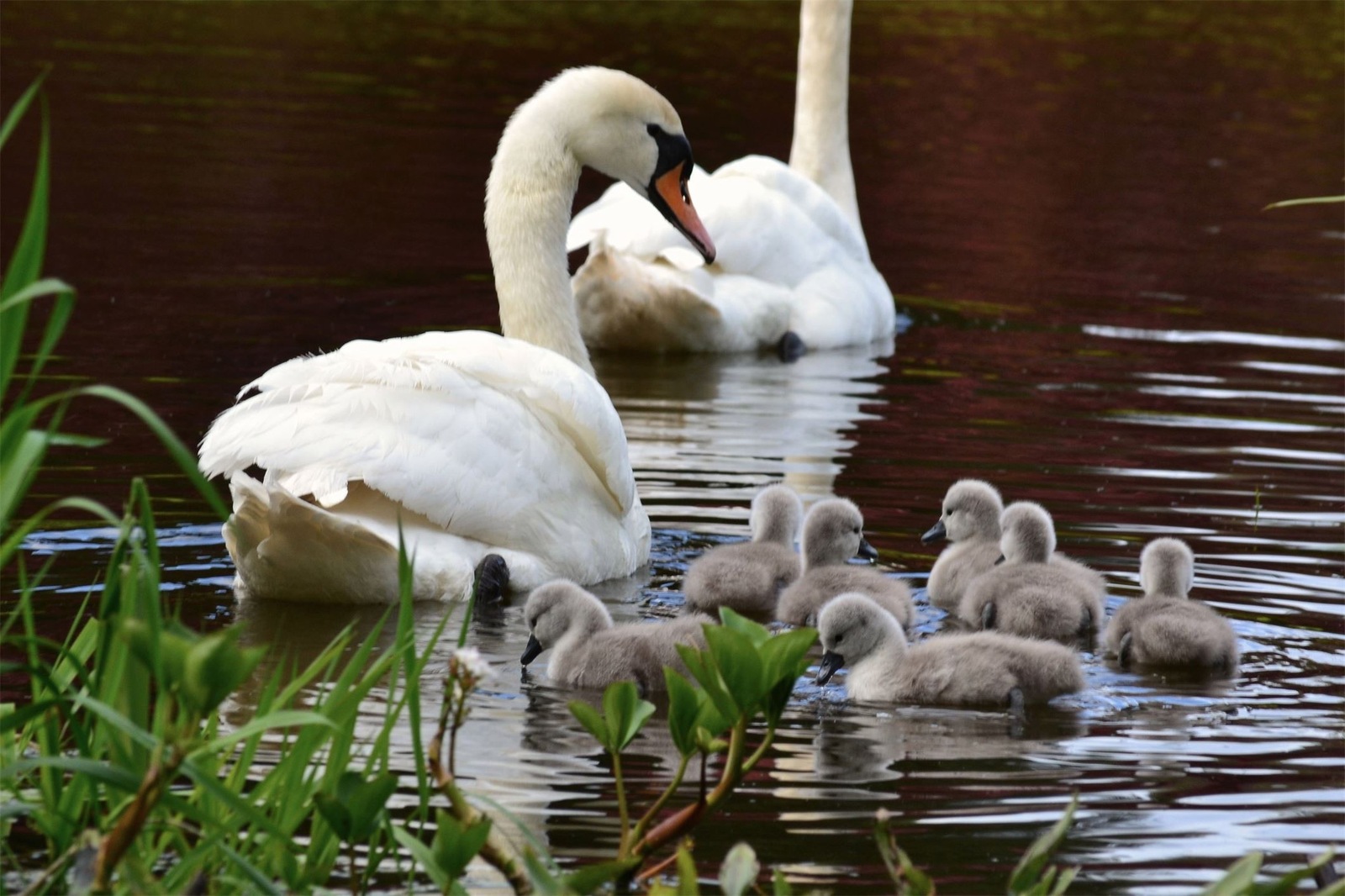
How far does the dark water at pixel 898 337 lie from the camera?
510cm

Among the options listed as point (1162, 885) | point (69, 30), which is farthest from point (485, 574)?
point (69, 30)

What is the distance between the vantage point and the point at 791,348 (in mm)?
11852

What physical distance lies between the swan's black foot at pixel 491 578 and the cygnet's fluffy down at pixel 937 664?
3.65 feet

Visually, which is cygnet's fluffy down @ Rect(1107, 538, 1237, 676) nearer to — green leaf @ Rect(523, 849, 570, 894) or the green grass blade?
green leaf @ Rect(523, 849, 570, 894)

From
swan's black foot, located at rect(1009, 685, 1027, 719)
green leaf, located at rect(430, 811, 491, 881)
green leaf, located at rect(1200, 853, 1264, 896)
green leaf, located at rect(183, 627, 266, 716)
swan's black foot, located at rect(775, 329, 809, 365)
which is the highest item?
green leaf, located at rect(183, 627, 266, 716)

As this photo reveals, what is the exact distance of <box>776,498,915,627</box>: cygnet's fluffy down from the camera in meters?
6.64

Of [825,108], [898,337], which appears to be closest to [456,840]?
[898,337]

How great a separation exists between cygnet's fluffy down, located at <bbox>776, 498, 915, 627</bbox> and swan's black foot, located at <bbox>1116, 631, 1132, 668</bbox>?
0.68 meters

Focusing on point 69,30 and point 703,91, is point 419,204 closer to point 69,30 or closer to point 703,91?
point 703,91

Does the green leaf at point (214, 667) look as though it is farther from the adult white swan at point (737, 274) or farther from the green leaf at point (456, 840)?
the adult white swan at point (737, 274)

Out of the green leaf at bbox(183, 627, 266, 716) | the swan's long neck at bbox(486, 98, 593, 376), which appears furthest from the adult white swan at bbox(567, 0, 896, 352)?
the green leaf at bbox(183, 627, 266, 716)

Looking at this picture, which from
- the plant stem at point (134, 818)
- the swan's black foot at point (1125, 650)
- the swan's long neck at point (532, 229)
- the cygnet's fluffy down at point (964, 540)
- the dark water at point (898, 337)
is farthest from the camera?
the swan's long neck at point (532, 229)

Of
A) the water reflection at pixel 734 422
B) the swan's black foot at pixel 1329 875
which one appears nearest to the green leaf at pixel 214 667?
the swan's black foot at pixel 1329 875

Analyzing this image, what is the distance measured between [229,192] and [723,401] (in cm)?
589
